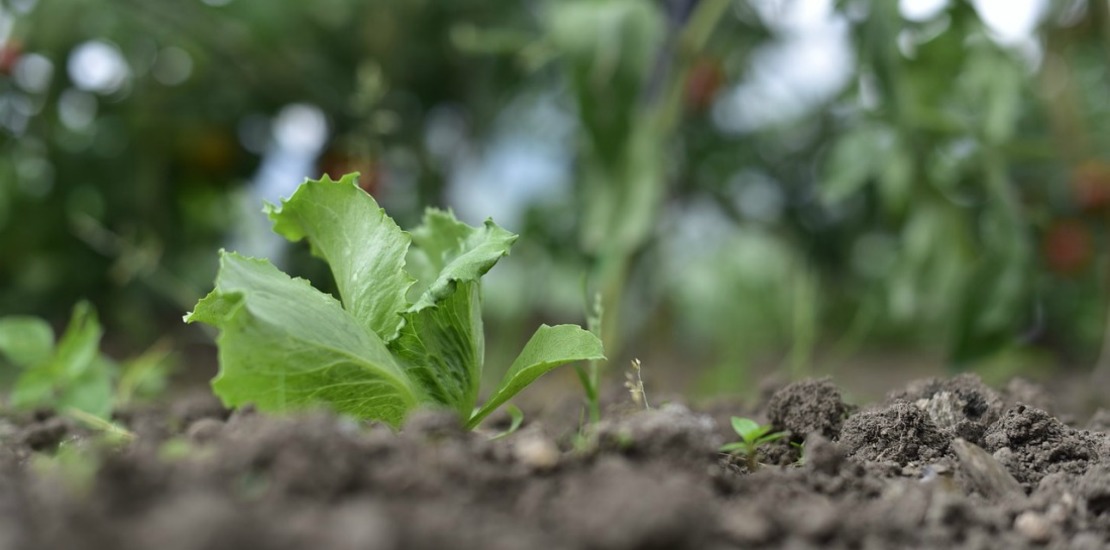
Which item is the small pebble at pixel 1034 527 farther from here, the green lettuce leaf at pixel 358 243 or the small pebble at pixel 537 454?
the green lettuce leaf at pixel 358 243

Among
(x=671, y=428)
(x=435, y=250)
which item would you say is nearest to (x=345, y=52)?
(x=435, y=250)

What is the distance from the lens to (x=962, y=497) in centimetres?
46

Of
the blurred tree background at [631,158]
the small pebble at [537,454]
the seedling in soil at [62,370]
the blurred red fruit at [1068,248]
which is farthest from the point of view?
the blurred red fruit at [1068,248]

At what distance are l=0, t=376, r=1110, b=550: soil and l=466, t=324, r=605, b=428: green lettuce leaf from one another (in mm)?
39

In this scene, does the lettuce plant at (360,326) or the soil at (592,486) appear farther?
the lettuce plant at (360,326)

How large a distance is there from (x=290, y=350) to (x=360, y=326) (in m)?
0.05

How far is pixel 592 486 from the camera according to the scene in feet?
1.27

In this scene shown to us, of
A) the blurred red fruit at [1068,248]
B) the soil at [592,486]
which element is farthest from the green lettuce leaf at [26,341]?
the blurred red fruit at [1068,248]

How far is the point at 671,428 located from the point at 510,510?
9 centimetres

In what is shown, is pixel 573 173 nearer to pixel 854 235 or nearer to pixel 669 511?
pixel 854 235

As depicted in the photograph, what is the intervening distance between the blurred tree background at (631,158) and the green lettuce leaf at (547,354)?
20.5 inches

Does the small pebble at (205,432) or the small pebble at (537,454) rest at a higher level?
the small pebble at (537,454)

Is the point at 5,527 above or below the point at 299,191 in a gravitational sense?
below

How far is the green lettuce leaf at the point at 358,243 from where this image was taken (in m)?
0.54
